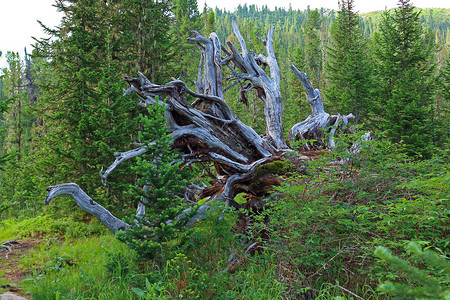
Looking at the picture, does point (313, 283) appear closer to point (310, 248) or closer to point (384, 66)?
point (310, 248)

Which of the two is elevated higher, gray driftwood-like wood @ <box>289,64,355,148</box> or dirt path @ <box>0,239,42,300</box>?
gray driftwood-like wood @ <box>289,64,355,148</box>

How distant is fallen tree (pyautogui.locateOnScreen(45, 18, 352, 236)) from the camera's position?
19.1 feet

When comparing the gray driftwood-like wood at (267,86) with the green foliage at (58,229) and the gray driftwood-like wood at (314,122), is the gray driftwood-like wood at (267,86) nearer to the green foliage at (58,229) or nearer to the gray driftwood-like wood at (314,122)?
the gray driftwood-like wood at (314,122)

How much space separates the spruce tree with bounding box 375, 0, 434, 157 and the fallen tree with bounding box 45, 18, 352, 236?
8.99m

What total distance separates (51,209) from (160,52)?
273 inches

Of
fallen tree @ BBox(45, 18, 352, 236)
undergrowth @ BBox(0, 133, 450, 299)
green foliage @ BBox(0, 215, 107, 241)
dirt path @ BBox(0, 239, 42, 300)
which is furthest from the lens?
green foliage @ BBox(0, 215, 107, 241)

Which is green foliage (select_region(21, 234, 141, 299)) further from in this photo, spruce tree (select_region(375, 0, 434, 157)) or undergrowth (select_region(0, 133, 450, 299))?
spruce tree (select_region(375, 0, 434, 157))

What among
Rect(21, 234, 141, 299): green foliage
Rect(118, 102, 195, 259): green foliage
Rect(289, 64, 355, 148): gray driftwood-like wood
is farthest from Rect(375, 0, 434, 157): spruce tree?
Rect(21, 234, 141, 299): green foliage

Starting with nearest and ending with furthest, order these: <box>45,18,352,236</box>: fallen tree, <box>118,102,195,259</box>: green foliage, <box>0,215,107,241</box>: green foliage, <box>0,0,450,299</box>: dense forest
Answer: <box>0,0,450,299</box>: dense forest
<box>118,102,195,259</box>: green foliage
<box>45,18,352,236</box>: fallen tree
<box>0,215,107,241</box>: green foliage

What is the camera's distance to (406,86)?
15625mm

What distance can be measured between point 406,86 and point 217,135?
47.6 feet

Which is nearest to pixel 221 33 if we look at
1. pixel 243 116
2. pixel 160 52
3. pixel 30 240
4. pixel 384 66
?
pixel 243 116

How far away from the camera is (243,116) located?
28.4m

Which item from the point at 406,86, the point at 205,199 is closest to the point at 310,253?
the point at 205,199
